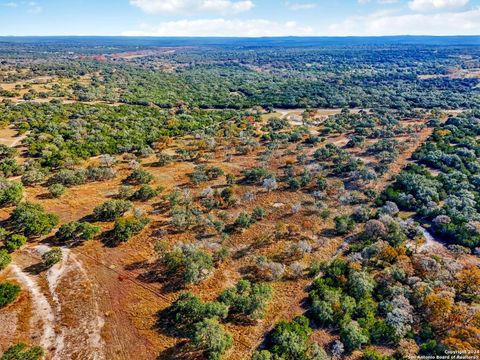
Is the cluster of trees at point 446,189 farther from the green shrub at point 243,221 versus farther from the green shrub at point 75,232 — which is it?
the green shrub at point 75,232

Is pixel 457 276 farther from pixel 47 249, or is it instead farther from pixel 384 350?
pixel 47 249

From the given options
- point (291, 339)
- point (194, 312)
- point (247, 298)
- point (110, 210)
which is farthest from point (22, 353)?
point (110, 210)

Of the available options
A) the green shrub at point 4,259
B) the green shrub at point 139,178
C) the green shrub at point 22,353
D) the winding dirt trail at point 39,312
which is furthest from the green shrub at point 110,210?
A: the green shrub at point 22,353

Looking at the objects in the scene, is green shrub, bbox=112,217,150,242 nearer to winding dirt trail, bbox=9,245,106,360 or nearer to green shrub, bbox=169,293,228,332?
winding dirt trail, bbox=9,245,106,360

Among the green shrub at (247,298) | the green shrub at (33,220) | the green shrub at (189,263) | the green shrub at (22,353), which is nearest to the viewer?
the green shrub at (22,353)

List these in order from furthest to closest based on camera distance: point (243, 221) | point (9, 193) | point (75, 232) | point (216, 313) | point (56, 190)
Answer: point (56, 190), point (9, 193), point (243, 221), point (75, 232), point (216, 313)

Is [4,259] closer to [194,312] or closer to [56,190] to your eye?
[56,190]

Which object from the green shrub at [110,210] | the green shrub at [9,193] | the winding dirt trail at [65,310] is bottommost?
the winding dirt trail at [65,310]

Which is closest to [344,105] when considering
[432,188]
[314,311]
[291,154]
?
[291,154]

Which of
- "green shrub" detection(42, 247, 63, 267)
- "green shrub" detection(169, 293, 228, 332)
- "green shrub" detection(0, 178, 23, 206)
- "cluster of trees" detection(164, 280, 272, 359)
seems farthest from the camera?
"green shrub" detection(0, 178, 23, 206)

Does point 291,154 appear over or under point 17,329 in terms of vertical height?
over

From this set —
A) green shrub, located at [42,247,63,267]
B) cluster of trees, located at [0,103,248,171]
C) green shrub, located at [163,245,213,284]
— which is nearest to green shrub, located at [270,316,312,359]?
green shrub, located at [163,245,213,284]
